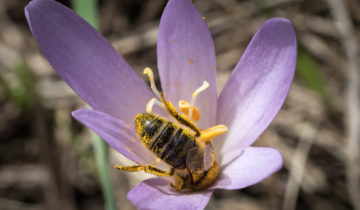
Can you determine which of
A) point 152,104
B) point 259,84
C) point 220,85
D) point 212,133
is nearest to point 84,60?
point 152,104

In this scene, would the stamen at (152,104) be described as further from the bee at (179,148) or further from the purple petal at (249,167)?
the purple petal at (249,167)

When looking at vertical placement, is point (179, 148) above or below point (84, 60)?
below

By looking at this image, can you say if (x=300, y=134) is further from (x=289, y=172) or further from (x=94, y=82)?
(x=94, y=82)

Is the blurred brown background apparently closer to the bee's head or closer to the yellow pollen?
the yellow pollen

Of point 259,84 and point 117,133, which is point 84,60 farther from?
point 259,84

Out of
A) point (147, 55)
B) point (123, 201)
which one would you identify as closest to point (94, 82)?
point (123, 201)

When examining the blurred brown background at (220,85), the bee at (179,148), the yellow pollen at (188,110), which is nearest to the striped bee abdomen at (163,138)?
the bee at (179,148)
